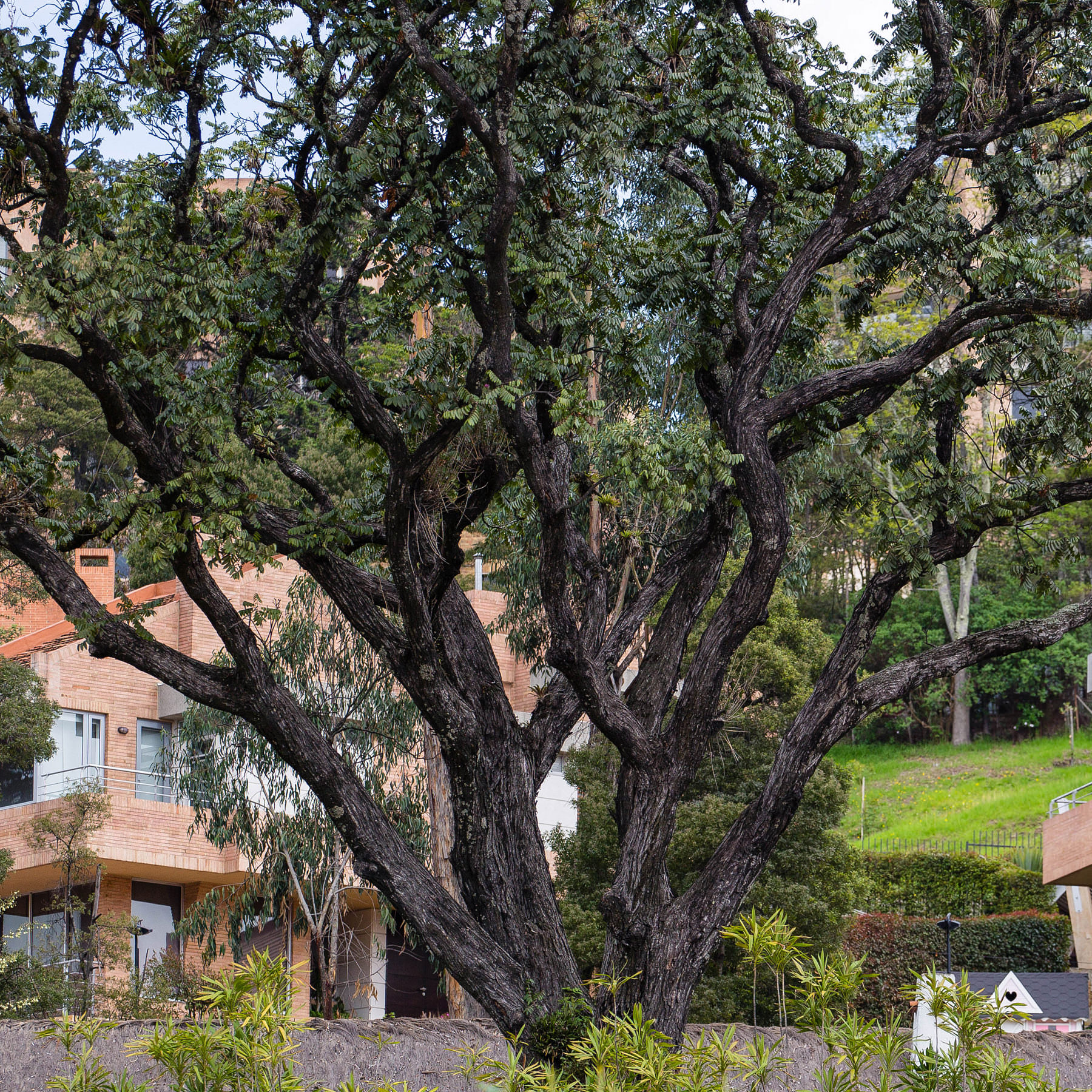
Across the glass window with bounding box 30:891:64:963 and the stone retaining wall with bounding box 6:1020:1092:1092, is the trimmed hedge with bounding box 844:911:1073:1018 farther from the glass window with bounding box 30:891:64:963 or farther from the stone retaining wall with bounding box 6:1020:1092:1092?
the stone retaining wall with bounding box 6:1020:1092:1092

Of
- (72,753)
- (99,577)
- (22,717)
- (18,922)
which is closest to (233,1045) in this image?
(22,717)

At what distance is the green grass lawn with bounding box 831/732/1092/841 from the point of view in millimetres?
31391

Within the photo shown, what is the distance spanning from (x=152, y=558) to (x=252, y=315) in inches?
87.3

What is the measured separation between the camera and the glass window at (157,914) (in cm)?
2159

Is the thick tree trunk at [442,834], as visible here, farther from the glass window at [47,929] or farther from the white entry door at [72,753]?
the white entry door at [72,753]

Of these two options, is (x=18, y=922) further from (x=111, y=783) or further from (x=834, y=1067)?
(x=834, y=1067)

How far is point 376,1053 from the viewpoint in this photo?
828 centimetres

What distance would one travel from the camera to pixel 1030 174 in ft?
30.2

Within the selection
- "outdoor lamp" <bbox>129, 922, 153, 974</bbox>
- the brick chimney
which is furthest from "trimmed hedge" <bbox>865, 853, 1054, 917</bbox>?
the brick chimney

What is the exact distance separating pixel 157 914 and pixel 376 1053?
14954mm

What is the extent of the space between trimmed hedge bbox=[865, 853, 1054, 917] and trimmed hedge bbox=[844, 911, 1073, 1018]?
1188 millimetres

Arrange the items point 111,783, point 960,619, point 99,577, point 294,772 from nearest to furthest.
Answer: point 294,772, point 111,783, point 99,577, point 960,619

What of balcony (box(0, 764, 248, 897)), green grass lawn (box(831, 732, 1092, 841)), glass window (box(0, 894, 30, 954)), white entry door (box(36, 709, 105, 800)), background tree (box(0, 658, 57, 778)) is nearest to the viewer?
background tree (box(0, 658, 57, 778))

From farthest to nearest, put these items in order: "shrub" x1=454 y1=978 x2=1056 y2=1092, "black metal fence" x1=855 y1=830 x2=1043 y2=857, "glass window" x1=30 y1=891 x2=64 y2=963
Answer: "black metal fence" x1=855 y1=830 x2=1043 y2=857
"glass window" x1=30 y1=891 x2=64 y2=963
"shrub" x1=454 y1=978 x2=1056 y2=1092
